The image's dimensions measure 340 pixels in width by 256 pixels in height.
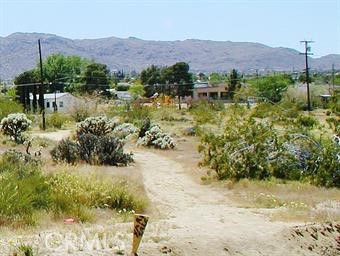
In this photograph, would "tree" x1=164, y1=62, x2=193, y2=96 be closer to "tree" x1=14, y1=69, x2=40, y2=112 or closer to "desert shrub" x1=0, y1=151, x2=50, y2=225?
"tree" x1=14, y1=69, x2=40, y2=112

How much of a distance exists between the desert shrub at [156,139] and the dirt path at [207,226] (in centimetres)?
1210

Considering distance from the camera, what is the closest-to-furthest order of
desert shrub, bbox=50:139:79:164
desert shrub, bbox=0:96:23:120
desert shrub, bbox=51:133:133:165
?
1. desert shrub, bbox=50:139:79:164
2. desert shrub, bbox=51:133:133:165
3. desert shrub, bbox=0:96:23:120

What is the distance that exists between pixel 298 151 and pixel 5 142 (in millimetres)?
16333

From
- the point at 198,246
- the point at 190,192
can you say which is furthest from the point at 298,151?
the point at 198,246

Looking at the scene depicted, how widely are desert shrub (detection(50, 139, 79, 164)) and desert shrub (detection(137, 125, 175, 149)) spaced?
331 inches

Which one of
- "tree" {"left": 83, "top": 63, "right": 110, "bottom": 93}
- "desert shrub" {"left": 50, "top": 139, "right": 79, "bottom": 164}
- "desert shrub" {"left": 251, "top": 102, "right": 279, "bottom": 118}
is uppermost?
"tree" {"left": 83, "top": 63, "right": 110, "bottom": 93}

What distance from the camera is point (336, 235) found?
38.0 ft

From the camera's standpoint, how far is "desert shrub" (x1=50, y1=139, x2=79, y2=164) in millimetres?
23750

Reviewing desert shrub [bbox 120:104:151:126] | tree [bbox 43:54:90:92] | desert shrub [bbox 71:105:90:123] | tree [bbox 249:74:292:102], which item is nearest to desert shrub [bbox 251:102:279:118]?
desert shrub [bbox 120:104:151:126]

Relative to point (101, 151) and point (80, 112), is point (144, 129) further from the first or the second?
point (80, 112)

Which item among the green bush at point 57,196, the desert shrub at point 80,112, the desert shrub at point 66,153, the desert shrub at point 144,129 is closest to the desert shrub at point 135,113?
the desert shrub at point 80,112

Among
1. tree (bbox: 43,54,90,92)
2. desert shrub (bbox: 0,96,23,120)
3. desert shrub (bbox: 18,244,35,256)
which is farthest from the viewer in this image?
tree (bbox: 43,54,90,92)

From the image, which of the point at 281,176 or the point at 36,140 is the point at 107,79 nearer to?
the point at 36,140

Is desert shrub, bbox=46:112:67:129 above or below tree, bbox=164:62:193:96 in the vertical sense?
below
